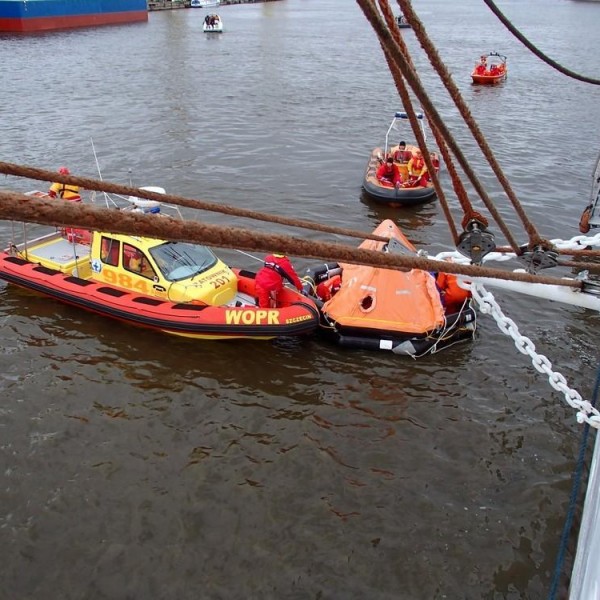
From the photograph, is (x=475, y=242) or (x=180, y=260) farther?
(x=180, y=260)

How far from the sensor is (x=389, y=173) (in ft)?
56.6

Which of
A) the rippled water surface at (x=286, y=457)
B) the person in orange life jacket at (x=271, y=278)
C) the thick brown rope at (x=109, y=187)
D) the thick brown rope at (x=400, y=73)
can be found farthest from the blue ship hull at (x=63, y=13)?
the thick brown rope at (x=400, y=73)

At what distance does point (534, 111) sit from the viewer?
2809 cm

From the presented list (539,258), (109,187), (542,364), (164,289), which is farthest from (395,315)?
(109,187)

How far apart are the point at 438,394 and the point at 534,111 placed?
944 inches

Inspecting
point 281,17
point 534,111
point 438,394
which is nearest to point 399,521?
point 438,394

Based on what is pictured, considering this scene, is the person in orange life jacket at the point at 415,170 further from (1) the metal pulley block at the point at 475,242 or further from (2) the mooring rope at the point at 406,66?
(2) the mooring rope at the point at 406,66

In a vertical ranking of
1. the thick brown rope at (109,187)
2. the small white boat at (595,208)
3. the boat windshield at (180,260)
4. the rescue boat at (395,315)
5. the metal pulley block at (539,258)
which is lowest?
the rescue boat at (395,315)

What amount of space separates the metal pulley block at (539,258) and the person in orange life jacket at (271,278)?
5.34 metres

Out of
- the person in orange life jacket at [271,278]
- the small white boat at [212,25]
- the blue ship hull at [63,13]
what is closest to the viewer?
the person in orange life jacket at [271,278]

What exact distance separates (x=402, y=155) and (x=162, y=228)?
54.5 ft

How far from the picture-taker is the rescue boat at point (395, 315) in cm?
953

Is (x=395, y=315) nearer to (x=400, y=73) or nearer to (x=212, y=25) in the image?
(x=400, y=73)

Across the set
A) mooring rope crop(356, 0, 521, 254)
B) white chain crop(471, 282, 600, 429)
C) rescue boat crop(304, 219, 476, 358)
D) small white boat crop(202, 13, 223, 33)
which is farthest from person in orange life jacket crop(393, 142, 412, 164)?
small white boat crop(202, 13, 223, 33)
